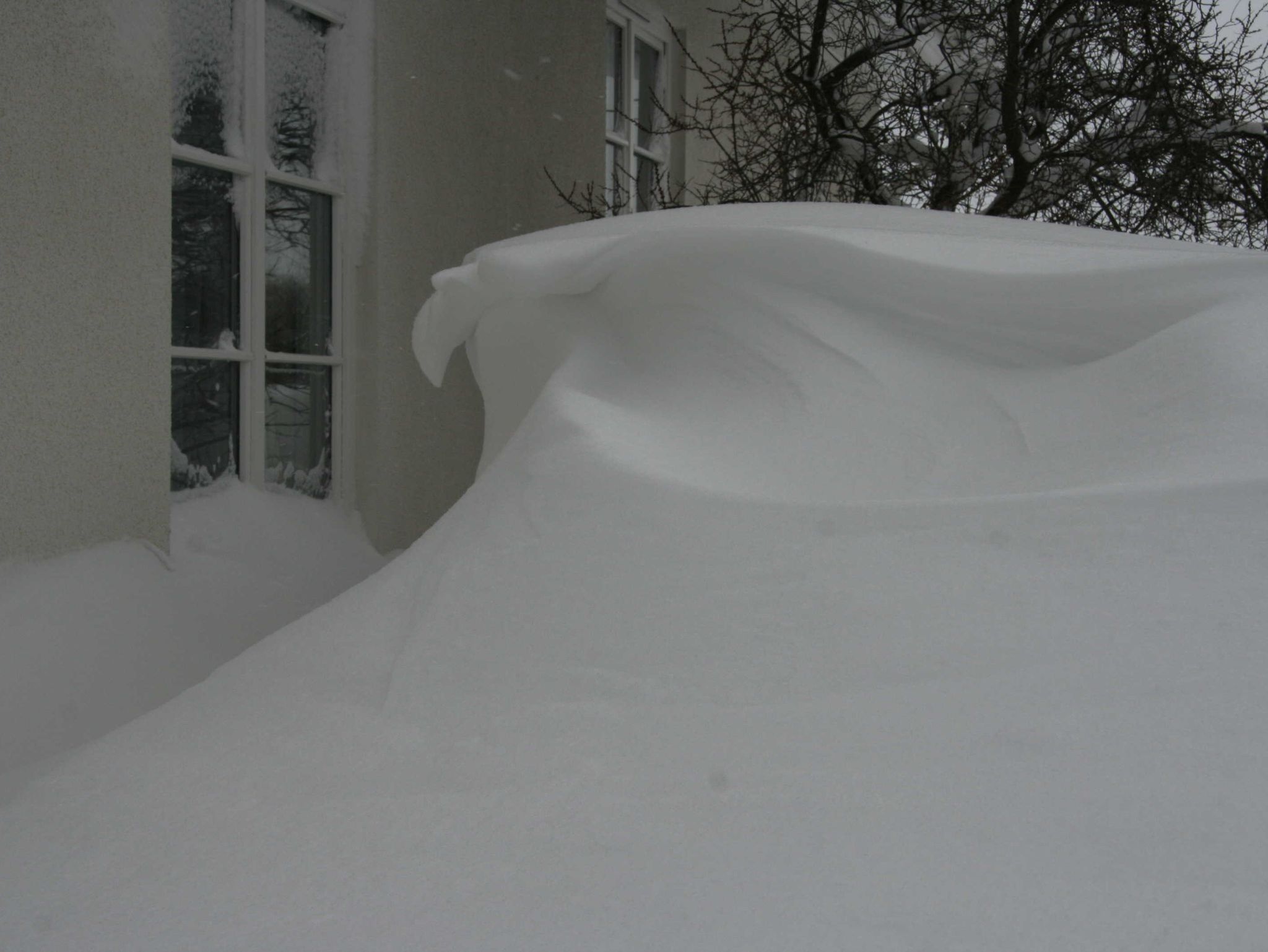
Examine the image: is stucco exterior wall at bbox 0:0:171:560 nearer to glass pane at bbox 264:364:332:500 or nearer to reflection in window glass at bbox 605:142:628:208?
glass pane at bbox 264:364:332:500

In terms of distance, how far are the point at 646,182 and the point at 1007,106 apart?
2.25 metres

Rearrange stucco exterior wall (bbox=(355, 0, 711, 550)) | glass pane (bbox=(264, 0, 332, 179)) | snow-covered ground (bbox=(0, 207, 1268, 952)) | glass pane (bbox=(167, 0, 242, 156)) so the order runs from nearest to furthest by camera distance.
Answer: snow-covered ground (bbox=(0, 207, 1268, 952))
glass pane (bbox=(167, 0, 242, 156))
glass pane (bbox=(264, 0, 332, 179))
stucco exterior wall (bbox=(355, 0, 711, 550))

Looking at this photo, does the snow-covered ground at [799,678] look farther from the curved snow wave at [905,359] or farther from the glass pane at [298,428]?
the glass pane at [298,428]

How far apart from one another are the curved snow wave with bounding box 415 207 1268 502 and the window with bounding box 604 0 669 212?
3915 millimetres

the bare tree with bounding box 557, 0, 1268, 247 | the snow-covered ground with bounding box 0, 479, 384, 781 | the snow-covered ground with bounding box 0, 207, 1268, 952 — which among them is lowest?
the snow-covered ground with bounding box 0, 479, 384, 781

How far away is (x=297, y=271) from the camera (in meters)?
3.75

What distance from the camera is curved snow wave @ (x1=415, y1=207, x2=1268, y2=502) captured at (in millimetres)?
1255

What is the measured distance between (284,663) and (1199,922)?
2.97ft

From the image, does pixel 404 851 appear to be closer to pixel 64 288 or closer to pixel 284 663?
pixel 284 663

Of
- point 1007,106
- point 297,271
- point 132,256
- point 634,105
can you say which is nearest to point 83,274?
point 132,256

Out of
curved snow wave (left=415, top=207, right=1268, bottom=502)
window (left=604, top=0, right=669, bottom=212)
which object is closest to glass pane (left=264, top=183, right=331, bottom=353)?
window (left=604, top=0, right=669, bottom=212)

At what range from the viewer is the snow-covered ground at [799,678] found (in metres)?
0.84

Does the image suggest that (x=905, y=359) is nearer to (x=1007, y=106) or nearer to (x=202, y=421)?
(x=202, y=421)

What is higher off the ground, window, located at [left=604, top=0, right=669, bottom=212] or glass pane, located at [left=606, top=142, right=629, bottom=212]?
window, located at [left=604, top=0, right=669, bottom=212]
